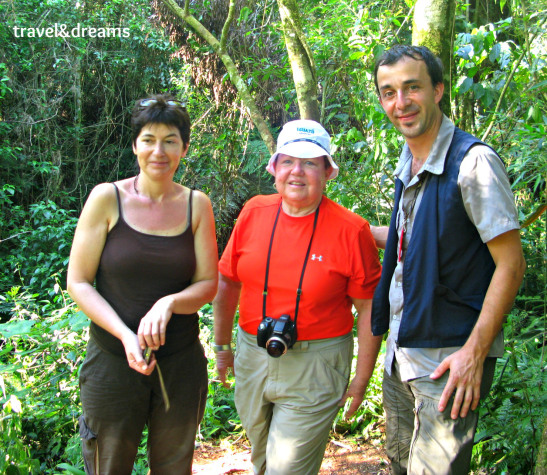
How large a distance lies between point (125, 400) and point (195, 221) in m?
0.81

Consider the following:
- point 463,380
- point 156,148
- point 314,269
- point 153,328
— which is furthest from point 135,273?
point 463,380

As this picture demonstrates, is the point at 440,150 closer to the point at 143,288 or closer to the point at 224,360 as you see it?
the point at 143,288

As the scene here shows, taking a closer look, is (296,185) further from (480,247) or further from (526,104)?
(526,104)

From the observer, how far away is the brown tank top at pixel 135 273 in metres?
2.20

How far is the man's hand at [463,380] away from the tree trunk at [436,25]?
1.53 meters

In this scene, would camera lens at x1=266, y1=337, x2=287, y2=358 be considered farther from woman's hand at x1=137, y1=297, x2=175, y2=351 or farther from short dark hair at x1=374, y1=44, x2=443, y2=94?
short dark hair at x1=374, y1=44, x2=443, y2=94

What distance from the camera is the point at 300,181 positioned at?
236 centimetres

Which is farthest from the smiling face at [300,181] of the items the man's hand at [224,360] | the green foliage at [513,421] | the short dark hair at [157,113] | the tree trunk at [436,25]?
the green foliage at [513,421]

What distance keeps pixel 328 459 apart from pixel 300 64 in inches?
108

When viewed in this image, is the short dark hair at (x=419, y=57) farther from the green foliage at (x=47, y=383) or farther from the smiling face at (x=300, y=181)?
the green foliage at (x=47, y=383)

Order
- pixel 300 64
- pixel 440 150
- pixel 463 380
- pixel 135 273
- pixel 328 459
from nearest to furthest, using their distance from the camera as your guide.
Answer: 1. pixel 463 380
2. pixel 440 150
3. pixel 135 273
4. pixel 328 459
5. pixel 300 64

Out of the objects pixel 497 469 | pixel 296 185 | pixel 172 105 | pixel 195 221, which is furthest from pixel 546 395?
pixel 172 105

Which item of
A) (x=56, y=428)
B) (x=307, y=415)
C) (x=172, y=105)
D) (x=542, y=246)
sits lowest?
(x=56, y=428)

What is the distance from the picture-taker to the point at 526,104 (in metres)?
3.54
